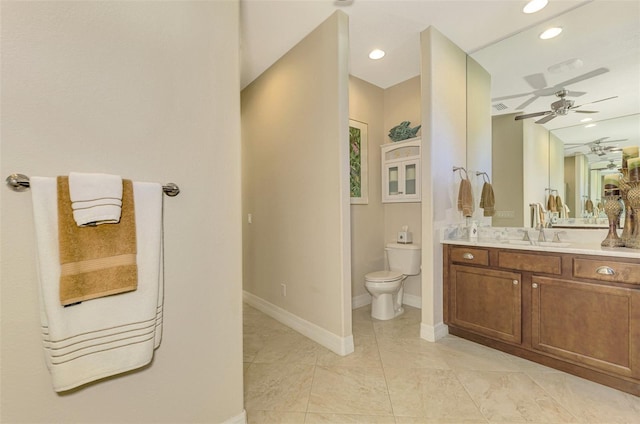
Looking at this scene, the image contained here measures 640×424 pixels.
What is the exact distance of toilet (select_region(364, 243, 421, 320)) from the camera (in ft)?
9.32

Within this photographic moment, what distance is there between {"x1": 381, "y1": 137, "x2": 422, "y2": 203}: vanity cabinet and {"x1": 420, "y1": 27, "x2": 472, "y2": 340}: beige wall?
0.52 m

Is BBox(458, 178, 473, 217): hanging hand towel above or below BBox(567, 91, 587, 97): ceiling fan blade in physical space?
below

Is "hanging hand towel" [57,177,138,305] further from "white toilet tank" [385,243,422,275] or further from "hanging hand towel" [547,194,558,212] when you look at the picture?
"hanging hand towel" [547,194,558,212]

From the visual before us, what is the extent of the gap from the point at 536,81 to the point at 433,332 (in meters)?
2.41

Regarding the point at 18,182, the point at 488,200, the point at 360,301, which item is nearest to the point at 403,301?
the point at 360,301

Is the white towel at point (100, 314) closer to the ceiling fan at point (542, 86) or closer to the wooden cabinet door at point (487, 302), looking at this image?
the wooden cabinet door at point (487, 302)

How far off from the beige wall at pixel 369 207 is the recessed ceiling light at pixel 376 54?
1.42 feet

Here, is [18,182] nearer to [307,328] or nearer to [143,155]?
[143,155]

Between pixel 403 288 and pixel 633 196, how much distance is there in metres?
2.16

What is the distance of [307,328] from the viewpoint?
254 centimetres

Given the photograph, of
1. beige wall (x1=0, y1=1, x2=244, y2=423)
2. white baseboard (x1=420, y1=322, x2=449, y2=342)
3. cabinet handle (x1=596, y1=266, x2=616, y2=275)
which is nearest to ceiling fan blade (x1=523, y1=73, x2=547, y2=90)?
cabinet handle (x1=596, y1=266, x2=616, y2=275)

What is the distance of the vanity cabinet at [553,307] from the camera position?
167 centimetres

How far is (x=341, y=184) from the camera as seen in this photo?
219cm

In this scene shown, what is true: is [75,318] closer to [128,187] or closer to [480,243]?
[128,187]
